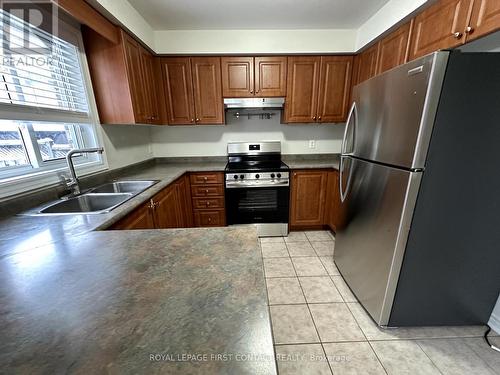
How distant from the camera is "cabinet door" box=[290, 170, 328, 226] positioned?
102 inches

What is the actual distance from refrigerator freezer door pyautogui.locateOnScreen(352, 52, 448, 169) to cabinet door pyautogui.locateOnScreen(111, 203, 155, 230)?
Result: 1.67 metres

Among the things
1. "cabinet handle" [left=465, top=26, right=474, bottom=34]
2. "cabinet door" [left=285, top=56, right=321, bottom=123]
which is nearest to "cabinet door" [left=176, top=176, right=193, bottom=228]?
"cabinet door" [left=285, top=56, right=321, bottom=123]

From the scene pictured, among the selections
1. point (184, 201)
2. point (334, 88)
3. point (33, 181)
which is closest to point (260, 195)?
point (184, 201)

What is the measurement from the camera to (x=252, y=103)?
99.3 inches

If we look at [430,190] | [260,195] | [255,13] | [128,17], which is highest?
[255,13]

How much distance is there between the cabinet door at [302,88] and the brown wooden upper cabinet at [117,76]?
1.68 metres

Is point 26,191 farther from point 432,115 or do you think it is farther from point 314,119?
point 314,119

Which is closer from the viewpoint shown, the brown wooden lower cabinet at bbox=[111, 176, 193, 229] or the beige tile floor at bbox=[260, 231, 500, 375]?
the beige tile floor at bbox=[260, 231, 500, 375]

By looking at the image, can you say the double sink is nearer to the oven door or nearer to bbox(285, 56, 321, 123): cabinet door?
the oven door

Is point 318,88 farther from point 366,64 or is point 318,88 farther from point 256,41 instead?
point 256,41

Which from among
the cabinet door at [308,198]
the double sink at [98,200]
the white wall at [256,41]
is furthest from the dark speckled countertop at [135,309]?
the white wall at [256,41]

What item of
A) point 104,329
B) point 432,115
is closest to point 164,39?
point 432,115

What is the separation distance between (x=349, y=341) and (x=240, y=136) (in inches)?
98.8

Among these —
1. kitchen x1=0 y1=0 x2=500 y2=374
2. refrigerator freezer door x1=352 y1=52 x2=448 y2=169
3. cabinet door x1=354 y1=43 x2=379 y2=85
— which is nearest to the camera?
kitchen x1=0 y1=0 x2=500 y2=374
